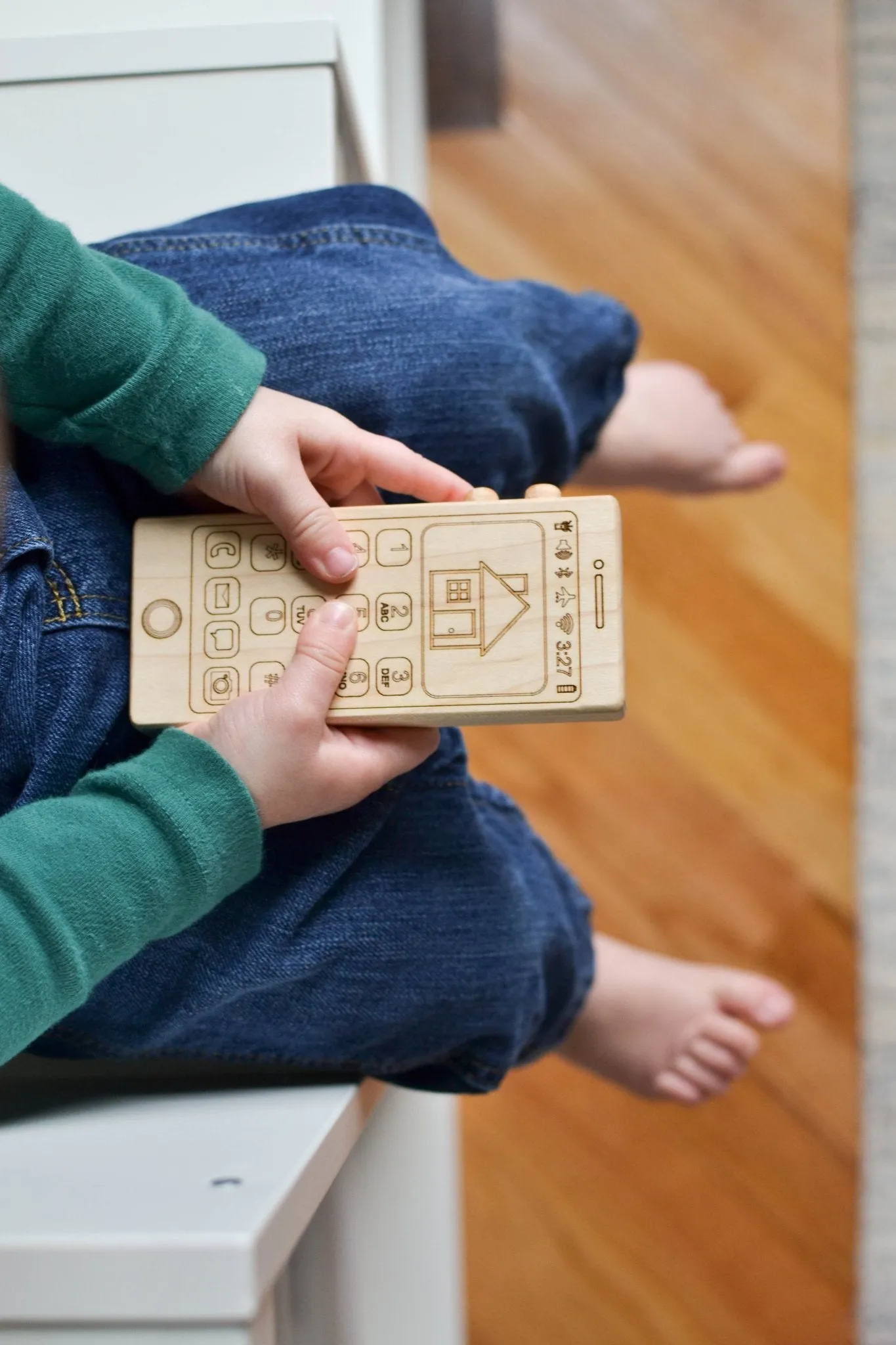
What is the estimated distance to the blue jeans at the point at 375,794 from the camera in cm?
44

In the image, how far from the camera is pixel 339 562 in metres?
0.41

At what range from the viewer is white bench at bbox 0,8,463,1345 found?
0.93 feet

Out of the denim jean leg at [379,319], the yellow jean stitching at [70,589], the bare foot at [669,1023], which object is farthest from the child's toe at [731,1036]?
the yellow jean stitching at [70,589]

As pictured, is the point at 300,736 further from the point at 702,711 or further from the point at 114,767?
the point at 702,711

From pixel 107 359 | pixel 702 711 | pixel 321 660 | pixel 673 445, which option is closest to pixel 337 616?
pixel 321 660

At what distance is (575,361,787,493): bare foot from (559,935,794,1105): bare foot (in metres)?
0.29

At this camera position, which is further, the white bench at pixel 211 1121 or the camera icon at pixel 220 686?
the camera icon at pixel 220 686

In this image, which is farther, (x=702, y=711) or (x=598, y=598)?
(x=702, y=711)

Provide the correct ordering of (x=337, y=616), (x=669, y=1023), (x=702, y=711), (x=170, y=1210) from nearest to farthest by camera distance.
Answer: (x=170, y=1210), (x=337, y=616), (x=669, y=1023), (x=702, y=711)

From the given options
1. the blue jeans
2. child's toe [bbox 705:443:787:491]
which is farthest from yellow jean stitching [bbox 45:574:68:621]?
child's toe [bbox 705:443:787:491]

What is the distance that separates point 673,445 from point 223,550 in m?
0.39

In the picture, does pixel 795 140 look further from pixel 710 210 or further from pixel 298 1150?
pixel 298 1150

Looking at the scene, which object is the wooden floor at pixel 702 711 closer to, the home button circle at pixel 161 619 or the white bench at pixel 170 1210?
the white bench at pixel 170 1210

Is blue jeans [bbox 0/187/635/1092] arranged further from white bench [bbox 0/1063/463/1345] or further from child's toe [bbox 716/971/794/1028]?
child's toe [bbox 716/971/794/1028]
